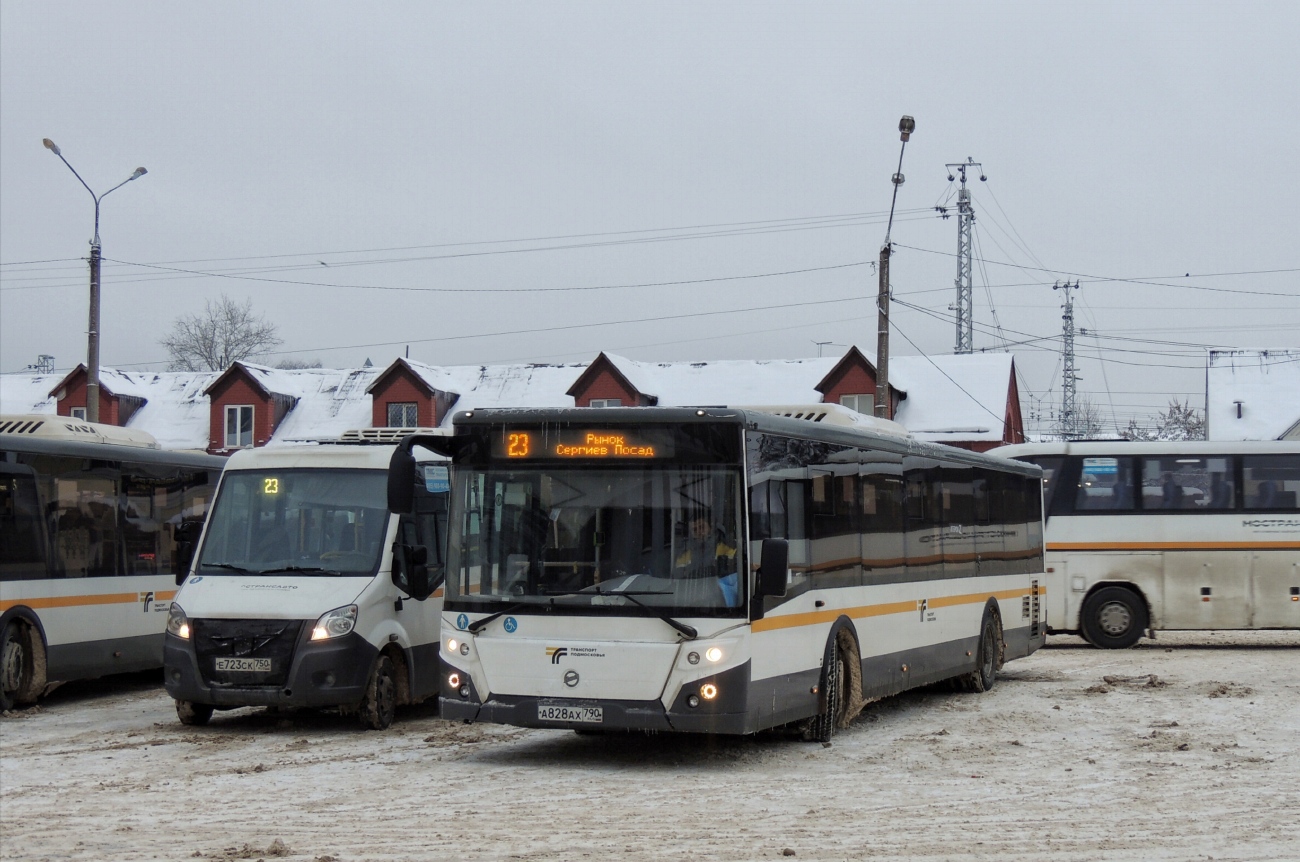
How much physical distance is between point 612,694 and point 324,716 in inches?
208

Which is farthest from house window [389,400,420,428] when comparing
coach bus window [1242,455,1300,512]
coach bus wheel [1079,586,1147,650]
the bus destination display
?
the bus destination display

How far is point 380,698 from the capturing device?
557 inches

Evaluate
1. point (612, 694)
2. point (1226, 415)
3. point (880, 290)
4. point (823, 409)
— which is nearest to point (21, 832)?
point (612, 694)

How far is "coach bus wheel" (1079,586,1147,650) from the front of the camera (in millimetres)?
24562

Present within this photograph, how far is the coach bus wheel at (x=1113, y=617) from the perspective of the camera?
80.6 feet

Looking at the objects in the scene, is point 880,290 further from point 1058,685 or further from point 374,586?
point 374,586

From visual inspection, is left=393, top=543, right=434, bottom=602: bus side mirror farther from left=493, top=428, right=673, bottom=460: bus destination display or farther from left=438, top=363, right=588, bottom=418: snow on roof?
left=438, top=363, right=588, bottom=418: snow on roof

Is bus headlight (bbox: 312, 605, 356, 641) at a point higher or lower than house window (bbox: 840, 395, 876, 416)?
lower

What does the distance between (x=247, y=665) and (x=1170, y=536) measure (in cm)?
1626

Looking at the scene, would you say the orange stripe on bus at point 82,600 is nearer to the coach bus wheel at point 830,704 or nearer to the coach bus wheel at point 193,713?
the coach bus wheel at point 193,713

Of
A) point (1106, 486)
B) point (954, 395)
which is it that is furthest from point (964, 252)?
point (1106, 486)

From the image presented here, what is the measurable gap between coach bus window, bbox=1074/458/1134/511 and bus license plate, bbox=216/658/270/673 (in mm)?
15470

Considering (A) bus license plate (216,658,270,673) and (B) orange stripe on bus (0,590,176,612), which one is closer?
(A) bus license plate (216,658,270,673)

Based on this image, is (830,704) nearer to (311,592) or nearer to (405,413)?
(311,592)
